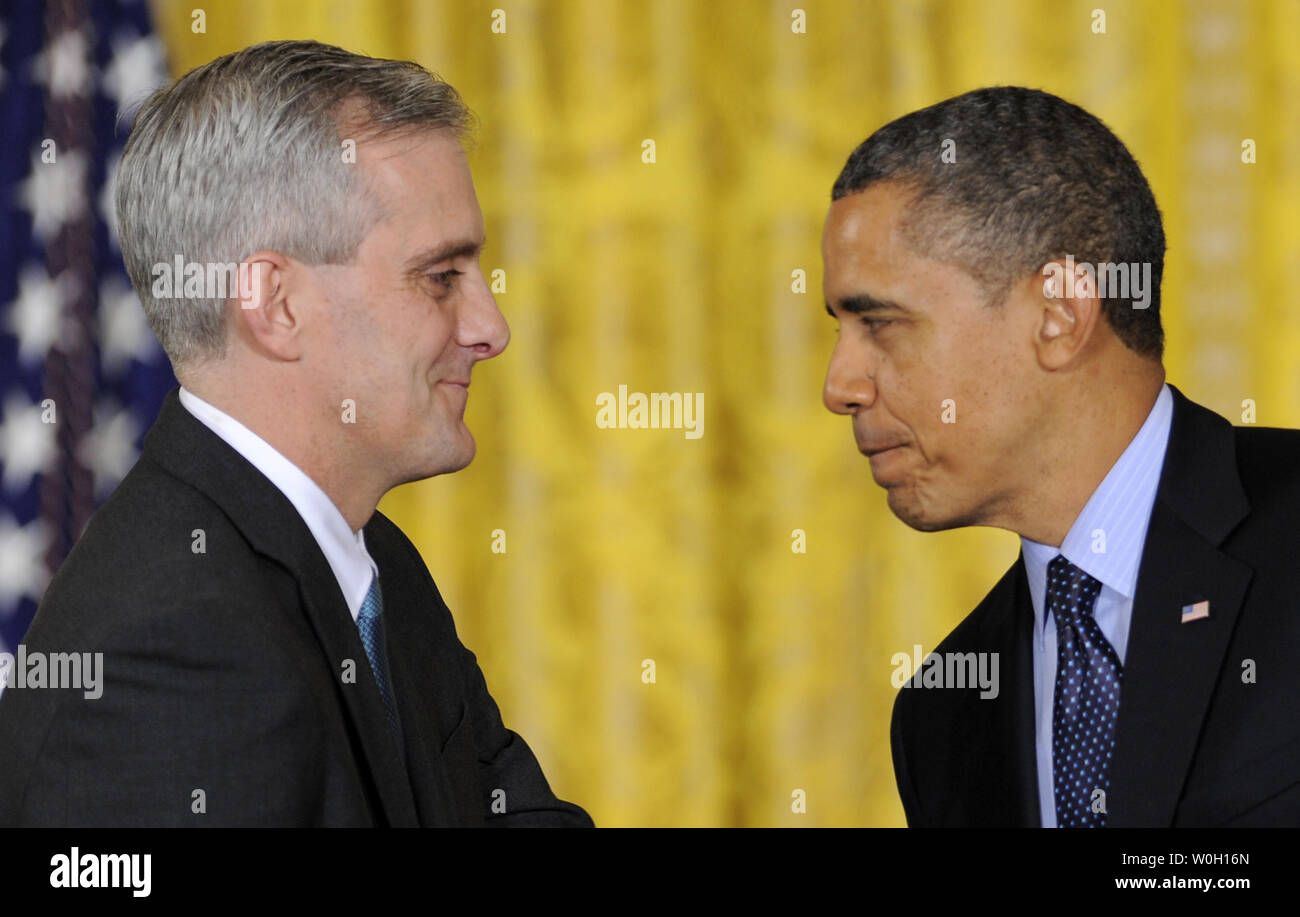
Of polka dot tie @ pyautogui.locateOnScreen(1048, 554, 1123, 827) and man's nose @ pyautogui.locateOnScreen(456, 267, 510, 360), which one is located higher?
man's nose @ pyautogui.locateOnScreen(456, 267, 510, 360)

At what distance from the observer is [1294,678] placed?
161 cm

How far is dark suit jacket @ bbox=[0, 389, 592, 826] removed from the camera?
1.28 metres

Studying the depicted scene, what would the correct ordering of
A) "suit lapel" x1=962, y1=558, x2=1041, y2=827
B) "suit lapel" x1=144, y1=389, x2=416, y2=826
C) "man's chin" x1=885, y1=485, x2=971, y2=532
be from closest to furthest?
"suit lapel" x1=144, y1=389, x2=416, y2=826
"suit lapel" x1=962, y1=558, x2=1041, y2=827
"man's chin" x1=885, y1=485, x2=971, y2=532

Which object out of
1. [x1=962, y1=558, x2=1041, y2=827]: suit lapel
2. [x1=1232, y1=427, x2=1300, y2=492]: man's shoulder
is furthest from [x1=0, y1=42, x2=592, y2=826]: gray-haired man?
[x1=1232, y1=427, x2=1300, y2=492]: man's shoulder

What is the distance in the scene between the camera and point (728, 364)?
3.32m

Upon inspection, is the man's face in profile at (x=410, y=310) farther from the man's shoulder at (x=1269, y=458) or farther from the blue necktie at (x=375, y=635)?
the man's shoulder at (x=1269, y=458)

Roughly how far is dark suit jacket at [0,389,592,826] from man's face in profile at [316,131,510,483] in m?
0.19

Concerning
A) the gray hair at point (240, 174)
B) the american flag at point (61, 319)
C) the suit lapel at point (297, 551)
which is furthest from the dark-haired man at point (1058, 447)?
the american flag at point (61, 319)

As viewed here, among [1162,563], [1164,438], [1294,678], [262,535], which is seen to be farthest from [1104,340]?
[262,535]

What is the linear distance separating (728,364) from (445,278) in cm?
161

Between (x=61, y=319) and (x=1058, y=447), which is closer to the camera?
(x=1058, y=447)

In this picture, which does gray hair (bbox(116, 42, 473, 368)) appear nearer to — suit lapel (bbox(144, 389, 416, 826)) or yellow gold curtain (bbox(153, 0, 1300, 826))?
suit lapel (bbox(144, 389, 416, 826))

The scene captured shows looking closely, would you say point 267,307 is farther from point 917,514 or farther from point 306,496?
point 917,514

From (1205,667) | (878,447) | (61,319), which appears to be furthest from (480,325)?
(61,319)
